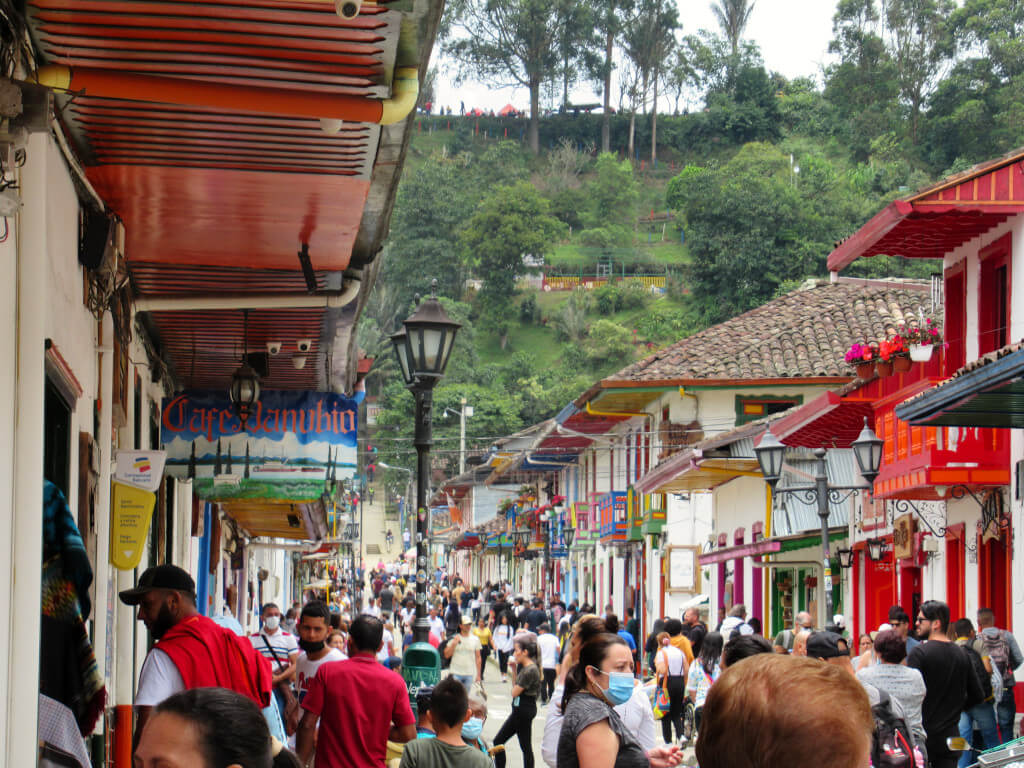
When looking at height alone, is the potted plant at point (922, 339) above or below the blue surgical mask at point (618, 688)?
above

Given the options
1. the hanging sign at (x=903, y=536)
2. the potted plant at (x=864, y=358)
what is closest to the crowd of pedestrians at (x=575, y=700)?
the potted plant at (x=864, y=358)

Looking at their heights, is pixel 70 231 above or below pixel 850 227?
below

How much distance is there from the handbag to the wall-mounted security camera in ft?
18.9

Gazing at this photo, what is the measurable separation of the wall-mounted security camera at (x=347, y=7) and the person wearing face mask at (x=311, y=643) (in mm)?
6005

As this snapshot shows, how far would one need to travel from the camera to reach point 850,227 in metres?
80.2

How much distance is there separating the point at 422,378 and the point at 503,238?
101 meters

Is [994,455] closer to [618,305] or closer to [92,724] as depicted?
[92,724]

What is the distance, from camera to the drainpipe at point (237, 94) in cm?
536

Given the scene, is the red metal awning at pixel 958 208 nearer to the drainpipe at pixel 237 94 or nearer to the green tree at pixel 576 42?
the drainpipe at pixel 237 94

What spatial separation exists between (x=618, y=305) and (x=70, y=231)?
347ft

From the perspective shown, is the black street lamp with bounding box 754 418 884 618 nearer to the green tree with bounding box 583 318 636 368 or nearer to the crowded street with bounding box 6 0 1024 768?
the crowded street with bounding box 6 0 1024 768

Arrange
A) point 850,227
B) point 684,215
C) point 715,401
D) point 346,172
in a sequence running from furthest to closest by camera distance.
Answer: point 684,215 → point 850,227 → point 715,401 → point 346,172

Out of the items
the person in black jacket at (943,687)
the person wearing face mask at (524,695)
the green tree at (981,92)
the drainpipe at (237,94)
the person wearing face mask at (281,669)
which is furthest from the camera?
the green tree at (981,92)

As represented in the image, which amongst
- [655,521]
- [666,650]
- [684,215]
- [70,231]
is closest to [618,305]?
[684,215]
